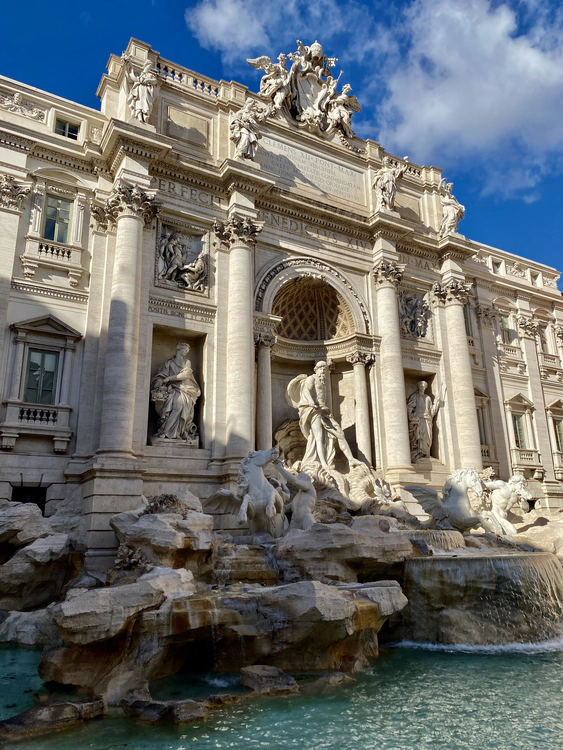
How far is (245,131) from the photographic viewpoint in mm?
17562

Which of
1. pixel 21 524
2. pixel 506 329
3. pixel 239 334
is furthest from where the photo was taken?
pixel 506 329

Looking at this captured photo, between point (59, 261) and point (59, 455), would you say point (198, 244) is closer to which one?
point (59, 261)

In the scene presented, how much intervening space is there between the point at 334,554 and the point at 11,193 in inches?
467

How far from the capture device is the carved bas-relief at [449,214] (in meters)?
21.8

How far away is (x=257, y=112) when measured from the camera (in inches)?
716

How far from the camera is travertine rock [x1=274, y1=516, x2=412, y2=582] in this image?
9.98 metres

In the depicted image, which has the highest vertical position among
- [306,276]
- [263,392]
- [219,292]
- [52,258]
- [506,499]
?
[306,276]

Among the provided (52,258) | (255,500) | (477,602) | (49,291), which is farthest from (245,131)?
(477,602)

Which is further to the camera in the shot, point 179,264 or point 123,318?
point 179,264

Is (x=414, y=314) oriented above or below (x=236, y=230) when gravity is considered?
below

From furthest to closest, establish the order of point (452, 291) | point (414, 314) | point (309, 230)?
1. point (452, 291)
2. point (414, 314)
3. point (309, 230)

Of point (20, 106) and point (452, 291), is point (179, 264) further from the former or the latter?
point (452, 291)

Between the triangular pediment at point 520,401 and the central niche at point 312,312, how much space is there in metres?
8.22

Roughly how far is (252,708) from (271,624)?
→ 1.36 meters
